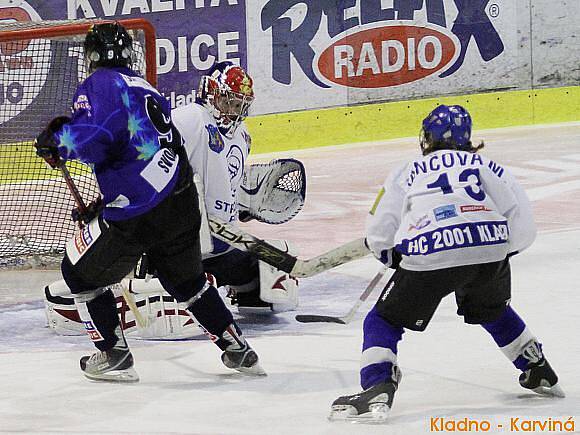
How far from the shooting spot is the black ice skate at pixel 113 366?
3779 mm

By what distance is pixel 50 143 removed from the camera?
3535mm

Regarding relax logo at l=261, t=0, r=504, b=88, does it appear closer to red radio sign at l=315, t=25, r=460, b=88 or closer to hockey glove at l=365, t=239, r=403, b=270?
red radio sign at l=315, t=25, r=460, b=88

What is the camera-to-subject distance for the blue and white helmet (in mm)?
3213

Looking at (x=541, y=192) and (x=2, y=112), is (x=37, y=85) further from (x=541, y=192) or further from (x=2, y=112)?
(x=541, y=192)

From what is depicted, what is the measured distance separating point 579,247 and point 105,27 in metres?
2.93

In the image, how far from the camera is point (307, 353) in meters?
4.13

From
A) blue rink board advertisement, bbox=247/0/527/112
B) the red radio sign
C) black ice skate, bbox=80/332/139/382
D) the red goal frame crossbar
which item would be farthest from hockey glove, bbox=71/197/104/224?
the red radio sign

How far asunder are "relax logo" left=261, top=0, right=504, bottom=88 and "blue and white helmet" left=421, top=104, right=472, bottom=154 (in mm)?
5959

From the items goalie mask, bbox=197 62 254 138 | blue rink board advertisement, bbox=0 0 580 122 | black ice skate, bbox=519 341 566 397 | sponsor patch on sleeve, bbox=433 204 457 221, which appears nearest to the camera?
sponsor patch on sleeve, bbox=433 204 457 221

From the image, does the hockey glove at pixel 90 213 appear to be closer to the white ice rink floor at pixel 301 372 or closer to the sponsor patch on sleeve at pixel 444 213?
the white ice rink floor at pixel 301 372

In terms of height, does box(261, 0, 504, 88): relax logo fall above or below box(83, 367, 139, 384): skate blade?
above

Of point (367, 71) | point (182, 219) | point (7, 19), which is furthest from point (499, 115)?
point (182, 219)

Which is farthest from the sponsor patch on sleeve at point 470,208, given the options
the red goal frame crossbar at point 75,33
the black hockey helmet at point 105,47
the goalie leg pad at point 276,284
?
the red goal frame crossbar at point 75,33

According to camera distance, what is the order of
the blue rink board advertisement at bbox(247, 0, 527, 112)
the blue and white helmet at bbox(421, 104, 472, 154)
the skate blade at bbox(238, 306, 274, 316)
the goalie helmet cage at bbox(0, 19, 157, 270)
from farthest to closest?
the blue rink board advertisement at bbox(247, 0, 527, 112)
the goalie helmet cage at bbox(0, 19, 157, 270)
the skate blade at bbox(238, 306, 274, 316)
the blue and white helmet at bbox(421, 104, 472, 154)
